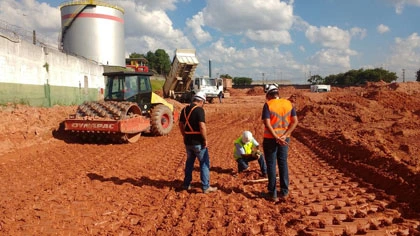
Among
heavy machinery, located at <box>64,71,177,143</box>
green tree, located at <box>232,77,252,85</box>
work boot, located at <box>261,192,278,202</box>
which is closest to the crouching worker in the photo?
work boot, located at <box>261,192,278,202</box>

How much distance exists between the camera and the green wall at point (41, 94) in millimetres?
12141

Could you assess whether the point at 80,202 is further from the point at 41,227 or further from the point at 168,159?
the point at 168,159

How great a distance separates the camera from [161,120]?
1195cm

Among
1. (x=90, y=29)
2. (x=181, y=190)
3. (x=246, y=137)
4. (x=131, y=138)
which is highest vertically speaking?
(x=90, y=29)

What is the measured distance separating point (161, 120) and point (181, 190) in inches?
257

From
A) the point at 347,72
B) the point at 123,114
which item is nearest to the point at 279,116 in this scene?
the point at 123,114

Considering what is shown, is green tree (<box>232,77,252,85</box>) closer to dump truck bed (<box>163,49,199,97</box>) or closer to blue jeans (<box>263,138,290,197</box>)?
dump truck bed (<box>163,49,199,97</box>)

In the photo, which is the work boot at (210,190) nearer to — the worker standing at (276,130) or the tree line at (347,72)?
the worker standing at (276,130)

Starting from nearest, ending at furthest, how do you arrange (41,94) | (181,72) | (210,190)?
(210,190) < (41,94) < (181,72)

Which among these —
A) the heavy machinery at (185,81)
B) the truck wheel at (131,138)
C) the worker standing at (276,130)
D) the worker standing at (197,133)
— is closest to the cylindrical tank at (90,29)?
the heavy machinery at (185,81)

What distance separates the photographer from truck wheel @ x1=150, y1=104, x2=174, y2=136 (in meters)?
11.3

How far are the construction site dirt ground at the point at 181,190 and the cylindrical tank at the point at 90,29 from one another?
25.6 meters

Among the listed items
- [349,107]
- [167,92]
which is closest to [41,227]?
[349,107]

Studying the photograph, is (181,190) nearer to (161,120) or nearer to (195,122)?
(195,122)
